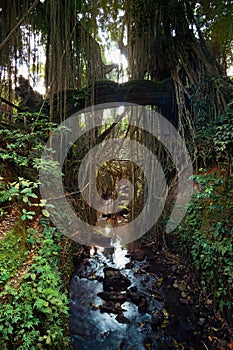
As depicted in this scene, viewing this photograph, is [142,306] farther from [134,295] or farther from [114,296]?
[114,296]

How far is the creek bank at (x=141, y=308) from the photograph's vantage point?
2.25m

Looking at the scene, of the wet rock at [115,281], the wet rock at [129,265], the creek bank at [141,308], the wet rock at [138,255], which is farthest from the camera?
the wet rock at [138,255]

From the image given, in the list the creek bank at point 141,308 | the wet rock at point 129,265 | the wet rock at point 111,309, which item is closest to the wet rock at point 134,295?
the creek bank at point 141,308

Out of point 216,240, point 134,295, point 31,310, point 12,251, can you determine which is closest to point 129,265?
point 134,295

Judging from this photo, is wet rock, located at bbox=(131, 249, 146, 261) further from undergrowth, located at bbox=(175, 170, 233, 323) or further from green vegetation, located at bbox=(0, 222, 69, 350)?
green vegetation, located at bbox=(0, 222, 69, 350)

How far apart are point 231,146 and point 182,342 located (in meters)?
2.31

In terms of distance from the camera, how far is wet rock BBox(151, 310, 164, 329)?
97.5 inches

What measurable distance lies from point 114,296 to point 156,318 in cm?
63

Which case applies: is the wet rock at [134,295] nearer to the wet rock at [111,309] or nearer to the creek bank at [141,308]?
the creek bank at [141,308]

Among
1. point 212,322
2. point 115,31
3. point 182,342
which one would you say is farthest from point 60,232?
point 115,31

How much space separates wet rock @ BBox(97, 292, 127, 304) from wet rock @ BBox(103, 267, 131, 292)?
0.45 feet

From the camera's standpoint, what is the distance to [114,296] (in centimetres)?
298

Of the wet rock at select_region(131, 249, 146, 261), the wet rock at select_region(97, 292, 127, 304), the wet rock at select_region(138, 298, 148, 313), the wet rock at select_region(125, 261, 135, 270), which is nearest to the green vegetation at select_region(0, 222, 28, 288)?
the wet rock at select_region(97, 292, 127, 304)

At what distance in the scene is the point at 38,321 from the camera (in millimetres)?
1461
